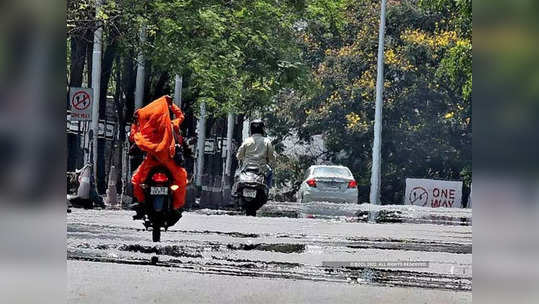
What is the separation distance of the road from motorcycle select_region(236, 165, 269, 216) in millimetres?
1590

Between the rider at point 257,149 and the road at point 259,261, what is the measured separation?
1.52 meters

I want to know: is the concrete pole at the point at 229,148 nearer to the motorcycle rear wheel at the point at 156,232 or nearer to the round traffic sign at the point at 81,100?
the round traffic sign at the point at 81,100

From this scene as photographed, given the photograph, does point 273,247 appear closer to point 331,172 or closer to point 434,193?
point 331,172

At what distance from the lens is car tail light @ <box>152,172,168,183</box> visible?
11.9 meters

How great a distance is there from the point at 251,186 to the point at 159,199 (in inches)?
304

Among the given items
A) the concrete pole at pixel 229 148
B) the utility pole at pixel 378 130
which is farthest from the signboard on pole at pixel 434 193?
the utility pole at pixel 378 130

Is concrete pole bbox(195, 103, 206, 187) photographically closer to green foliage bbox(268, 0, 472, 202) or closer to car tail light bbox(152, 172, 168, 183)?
green foliage bbox(268, 0, 472, 202)

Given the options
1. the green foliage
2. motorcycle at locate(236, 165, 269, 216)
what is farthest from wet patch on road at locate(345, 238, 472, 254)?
the green foliage

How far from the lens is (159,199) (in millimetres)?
11992

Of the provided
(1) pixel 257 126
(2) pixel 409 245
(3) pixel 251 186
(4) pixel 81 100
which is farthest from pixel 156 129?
(4) pixel 81 100

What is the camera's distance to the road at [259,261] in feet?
25.7
